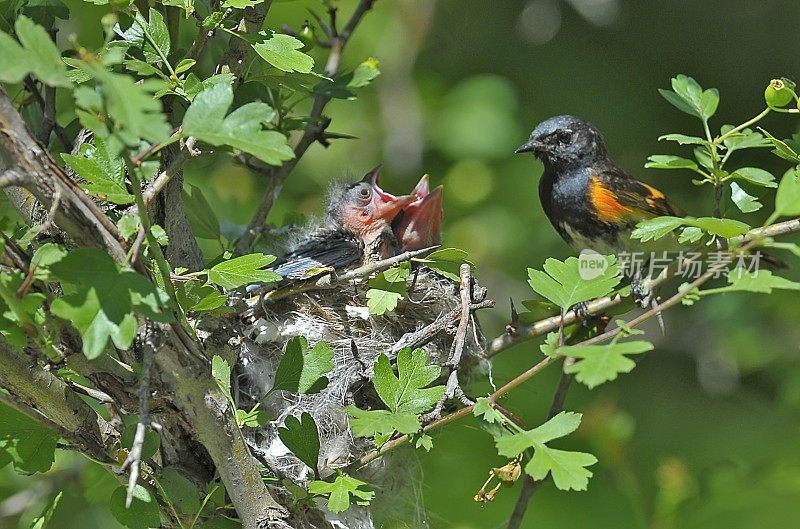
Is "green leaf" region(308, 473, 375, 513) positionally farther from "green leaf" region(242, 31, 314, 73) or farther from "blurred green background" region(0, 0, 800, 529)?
"blurred green background" region(0, 0, 800, 529)

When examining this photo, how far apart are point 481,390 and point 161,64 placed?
103 cm

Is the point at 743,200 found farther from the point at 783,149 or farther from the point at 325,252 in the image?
the point at 325,252

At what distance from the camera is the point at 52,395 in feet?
4.16

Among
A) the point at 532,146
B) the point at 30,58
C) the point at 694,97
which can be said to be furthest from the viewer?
the point at 532,146

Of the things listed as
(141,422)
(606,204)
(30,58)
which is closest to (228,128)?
(30,58)

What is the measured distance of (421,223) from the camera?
2.52 m

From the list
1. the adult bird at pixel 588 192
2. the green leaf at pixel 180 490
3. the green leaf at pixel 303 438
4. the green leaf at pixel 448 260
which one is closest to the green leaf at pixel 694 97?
the green leaf at pixel 448 260

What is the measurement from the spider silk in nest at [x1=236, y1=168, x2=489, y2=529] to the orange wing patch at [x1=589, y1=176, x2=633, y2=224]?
0.47m

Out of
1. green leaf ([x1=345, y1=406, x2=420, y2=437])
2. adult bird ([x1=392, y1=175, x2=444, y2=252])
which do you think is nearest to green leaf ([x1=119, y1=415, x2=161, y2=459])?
green leaf ([x1=345, y1=406, x2=420, y2=437])

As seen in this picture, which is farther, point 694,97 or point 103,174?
point 694,97

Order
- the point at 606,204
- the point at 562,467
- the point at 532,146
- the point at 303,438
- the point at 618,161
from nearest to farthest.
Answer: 1. the point at 562,467
2. the point at 303,438
3. the point at 606,204
4. the point at 532,146
5. the point at 618,161

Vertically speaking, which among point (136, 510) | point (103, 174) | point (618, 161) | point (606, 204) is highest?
point (103, 174)

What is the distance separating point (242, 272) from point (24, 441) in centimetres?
41

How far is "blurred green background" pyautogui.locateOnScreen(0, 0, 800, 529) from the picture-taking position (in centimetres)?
261
